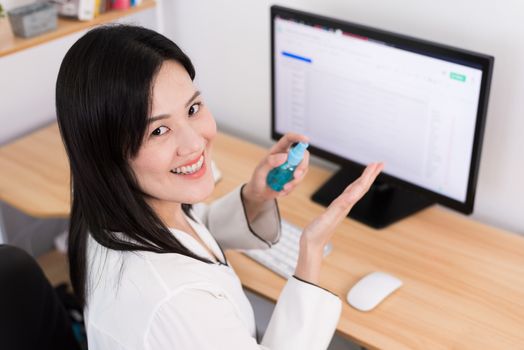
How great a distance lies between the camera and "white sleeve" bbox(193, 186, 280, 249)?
1.54 metres

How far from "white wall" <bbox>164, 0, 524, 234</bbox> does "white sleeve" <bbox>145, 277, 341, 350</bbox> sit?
2.11ft

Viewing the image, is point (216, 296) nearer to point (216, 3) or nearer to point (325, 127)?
point (325, 127)

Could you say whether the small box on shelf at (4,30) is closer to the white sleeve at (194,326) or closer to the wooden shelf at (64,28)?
the wooden shelf at (64,28)

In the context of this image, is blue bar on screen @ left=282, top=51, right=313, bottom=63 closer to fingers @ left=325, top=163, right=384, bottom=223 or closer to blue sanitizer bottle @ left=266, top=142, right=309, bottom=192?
blue sanitizer bottle @ left=266, top=142, right=309, bottom=192

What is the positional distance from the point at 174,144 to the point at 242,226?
0.44 meters

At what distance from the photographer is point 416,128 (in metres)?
1.58

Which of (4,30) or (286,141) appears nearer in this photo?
(286,141)

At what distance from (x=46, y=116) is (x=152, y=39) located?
1.26 metres

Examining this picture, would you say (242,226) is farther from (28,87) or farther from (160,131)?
(28,87)

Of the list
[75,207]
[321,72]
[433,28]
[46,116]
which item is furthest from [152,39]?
[46,116]

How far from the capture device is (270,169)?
1487mm

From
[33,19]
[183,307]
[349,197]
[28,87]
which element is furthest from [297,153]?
[28,87]

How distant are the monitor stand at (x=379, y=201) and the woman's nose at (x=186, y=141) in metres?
0.68

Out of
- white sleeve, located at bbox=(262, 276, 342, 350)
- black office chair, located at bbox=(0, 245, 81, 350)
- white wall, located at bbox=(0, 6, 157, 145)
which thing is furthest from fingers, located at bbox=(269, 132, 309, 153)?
white wall, located at bbox=(0, 6, 157, 145)
